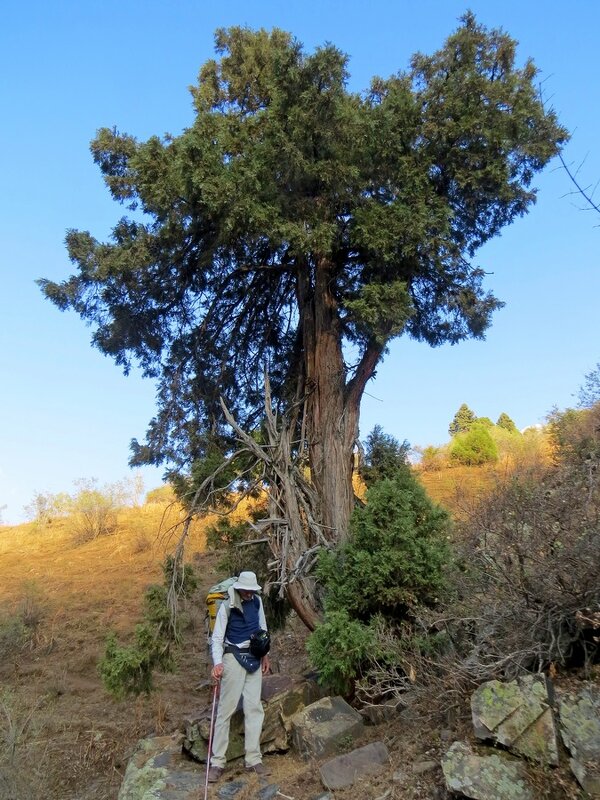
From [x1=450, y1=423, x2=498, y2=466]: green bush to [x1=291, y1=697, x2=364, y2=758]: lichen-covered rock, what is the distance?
Answer: 1985 centimetres

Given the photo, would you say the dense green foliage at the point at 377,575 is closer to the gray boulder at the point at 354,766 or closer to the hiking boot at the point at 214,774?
the gray boulder at the point at 354,766

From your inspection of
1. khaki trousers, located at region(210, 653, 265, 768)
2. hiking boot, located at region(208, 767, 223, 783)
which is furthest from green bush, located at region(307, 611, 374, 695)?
hiking boot, located at region(208, 767, 223, 783)

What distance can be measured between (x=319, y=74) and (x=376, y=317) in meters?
Answer: 3.49

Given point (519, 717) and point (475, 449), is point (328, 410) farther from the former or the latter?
point (475, 449)

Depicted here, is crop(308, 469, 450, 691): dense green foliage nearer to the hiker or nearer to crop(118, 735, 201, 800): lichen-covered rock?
the hiker

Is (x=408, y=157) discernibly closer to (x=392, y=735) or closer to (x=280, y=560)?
(x=280, y=560)

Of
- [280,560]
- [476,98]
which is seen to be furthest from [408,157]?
[280,560]

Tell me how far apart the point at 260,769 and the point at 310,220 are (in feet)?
23.9

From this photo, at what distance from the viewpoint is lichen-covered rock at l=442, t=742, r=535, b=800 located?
4.68 meters

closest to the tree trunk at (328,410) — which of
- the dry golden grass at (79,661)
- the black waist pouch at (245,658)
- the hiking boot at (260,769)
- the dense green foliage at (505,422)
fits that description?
the black waist pouch at (245,658)

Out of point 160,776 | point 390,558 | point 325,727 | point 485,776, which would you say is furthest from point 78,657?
point 485,776

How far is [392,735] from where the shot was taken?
6.43 m

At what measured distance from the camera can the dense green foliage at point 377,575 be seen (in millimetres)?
6969

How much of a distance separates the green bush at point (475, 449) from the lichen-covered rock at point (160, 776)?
20.3 metres
